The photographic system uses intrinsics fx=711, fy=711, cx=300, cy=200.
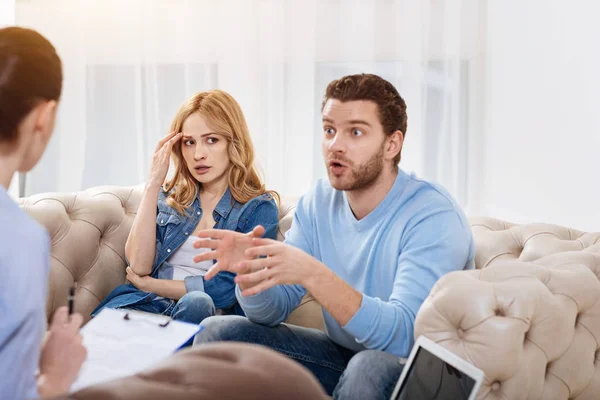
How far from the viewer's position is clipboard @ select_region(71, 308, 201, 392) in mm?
1476

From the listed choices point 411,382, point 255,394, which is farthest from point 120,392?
point 411,382

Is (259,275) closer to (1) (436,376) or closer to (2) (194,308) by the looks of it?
(1) (436,376)

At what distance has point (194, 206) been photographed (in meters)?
2.29

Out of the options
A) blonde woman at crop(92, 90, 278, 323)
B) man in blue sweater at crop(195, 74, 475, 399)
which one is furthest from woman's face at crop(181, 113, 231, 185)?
man in blue sweater at crop(195, 74, 475, 399)

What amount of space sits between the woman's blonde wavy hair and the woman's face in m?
0.02

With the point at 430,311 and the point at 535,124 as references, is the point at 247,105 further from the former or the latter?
the point at 430,311

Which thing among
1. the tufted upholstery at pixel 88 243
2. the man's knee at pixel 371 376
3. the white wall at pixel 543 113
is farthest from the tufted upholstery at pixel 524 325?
the white wall at pixel 543 113

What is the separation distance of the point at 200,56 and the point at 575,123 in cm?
156

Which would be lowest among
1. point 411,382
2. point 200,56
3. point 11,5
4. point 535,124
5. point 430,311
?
point 411,382

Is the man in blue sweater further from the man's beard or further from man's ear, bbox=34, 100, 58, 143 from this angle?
man's ear, bbox=34, 100, 58, 143

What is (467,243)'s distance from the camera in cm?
167

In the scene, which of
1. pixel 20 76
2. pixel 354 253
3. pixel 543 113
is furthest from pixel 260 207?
pixel 20 76

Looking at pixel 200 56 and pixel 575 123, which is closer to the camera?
pixel 575 123

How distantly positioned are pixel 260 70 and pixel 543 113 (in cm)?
116
